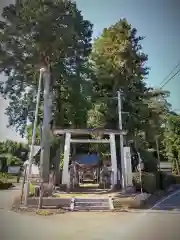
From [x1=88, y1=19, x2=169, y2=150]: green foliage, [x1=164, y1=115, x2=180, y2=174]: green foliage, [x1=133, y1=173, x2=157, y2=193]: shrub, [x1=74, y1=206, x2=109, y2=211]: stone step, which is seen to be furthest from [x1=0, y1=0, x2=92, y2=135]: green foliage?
[x1=164, y1=115, x2=180, y2=174]: green foliage

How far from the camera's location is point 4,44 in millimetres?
7402

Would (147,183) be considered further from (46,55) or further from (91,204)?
(46,55)

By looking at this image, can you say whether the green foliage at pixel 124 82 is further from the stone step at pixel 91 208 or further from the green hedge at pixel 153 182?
the stone step at pixel 91 208

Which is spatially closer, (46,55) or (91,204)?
(91,204)

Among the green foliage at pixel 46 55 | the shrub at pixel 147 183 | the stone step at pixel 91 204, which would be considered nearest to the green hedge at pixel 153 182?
the shrub at pixel 147 183

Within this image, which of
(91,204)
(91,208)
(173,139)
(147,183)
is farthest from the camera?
(173,139)

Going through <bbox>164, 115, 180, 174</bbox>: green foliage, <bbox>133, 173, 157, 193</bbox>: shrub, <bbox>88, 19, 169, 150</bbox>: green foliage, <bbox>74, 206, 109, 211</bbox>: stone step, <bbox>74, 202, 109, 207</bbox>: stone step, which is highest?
<bbox>88, 19, 169, 150</bbox>: green foliage

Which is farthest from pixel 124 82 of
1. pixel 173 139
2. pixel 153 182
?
pixel 153 182

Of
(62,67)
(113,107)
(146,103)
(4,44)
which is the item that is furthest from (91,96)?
(4,44)

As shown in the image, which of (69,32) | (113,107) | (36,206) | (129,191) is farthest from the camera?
(113,107)

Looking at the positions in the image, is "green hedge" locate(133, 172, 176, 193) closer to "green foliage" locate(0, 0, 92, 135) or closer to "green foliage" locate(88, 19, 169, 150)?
"green foliage" locate(88, 19, 169, 150)

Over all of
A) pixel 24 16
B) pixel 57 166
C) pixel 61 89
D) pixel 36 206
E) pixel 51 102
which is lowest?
pixel 36 206

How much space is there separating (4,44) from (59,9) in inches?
68.1

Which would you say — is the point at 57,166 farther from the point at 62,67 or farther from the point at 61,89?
the point at 62,67
